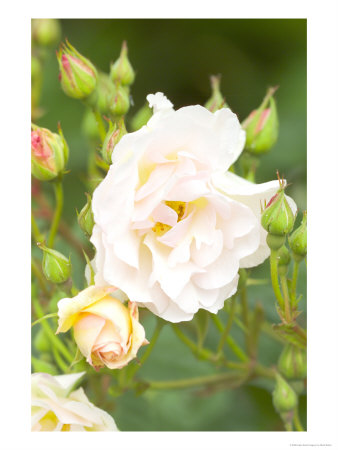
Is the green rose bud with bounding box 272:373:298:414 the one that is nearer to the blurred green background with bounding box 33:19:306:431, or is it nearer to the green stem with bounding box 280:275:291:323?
the green stem with bounding box 280:275:291:323

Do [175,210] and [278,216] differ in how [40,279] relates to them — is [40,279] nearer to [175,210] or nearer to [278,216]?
[175,210]

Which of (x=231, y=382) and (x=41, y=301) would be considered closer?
(x=41, y=301)

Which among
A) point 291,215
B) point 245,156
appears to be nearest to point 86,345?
point 291,215

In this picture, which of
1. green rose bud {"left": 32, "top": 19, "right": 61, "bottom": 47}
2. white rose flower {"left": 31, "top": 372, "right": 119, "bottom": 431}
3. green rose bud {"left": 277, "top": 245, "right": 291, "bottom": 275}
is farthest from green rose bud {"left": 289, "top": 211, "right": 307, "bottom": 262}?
green rose bud {"left": 32, "top": 19, "right": 61, "bottom": 47}

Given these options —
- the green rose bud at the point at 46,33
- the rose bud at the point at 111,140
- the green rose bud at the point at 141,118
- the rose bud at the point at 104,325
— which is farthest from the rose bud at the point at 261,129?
the green rose bud at the point at 46,33

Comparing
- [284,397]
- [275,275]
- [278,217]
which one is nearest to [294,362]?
[284,397]

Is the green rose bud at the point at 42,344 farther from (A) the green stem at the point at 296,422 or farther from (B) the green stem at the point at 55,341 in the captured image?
(A) the green stem at the point at 296,422
